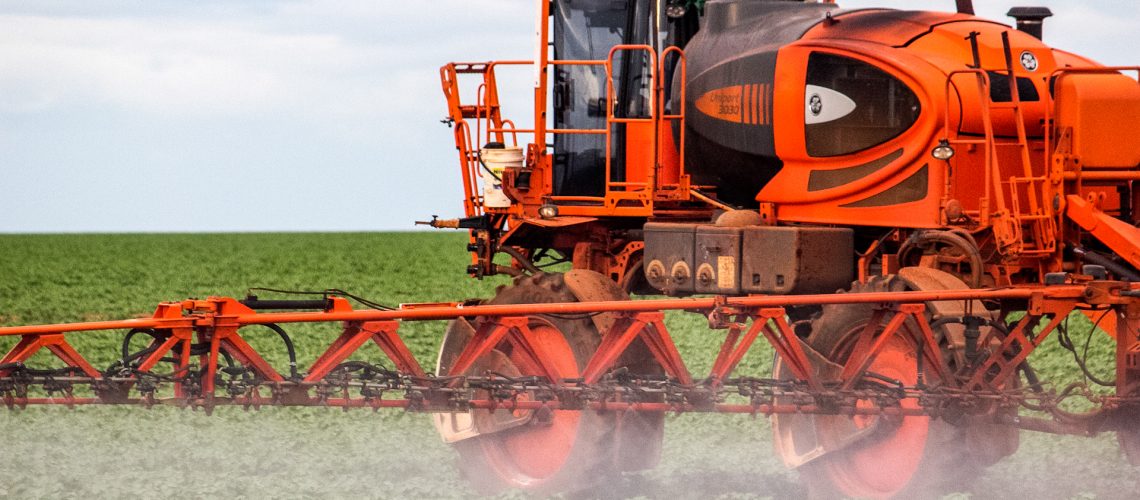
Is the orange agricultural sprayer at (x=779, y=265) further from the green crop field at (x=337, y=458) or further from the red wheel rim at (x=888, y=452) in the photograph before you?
the green crop field at (x=337, y=458)

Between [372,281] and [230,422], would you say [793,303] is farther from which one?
[372,281]

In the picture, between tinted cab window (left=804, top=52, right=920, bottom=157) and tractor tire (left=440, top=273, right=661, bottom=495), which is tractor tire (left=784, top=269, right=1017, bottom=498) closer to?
tinted cab window (left=804, top=52, right=920, bottom=157)

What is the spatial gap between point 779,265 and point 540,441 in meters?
1.79

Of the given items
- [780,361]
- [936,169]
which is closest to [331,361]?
[780,361]

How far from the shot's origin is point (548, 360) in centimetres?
798

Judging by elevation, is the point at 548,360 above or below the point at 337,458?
above

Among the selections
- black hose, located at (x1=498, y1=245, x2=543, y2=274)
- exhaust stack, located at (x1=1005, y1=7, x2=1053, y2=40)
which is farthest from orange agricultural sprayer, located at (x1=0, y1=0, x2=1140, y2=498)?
black hose, located at (x1=498, y1=245, x2=543, y2=274)

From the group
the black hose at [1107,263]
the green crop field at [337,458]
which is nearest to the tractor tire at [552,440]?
the green crop field at [337,458]

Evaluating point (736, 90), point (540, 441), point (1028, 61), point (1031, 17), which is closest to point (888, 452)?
point (540, 441)

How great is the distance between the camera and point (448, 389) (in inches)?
306

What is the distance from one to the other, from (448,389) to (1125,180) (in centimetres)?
393

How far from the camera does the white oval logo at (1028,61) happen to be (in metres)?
8.88

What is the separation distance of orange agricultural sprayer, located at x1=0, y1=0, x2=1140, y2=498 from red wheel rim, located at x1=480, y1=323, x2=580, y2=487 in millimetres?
20

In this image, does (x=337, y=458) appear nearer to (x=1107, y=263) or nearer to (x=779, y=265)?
(x=779, y=265)
